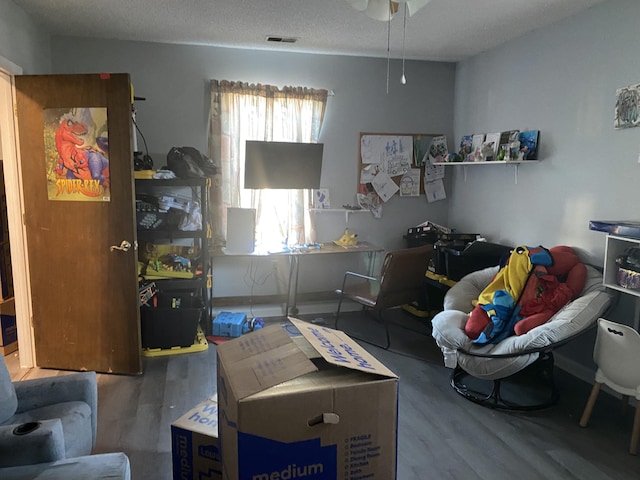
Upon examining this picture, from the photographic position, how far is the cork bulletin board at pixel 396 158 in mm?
4906

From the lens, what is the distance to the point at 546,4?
3273mm

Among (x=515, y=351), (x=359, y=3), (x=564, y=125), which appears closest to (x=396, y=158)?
(x=564, y=125)

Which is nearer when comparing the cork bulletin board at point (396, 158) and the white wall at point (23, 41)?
the white wall at point (23, 41)

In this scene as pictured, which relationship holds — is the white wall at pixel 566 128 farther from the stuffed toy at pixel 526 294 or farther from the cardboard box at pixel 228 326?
the cardboard box at pixel 228 326

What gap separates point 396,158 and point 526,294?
2158mm

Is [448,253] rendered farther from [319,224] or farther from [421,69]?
[421,69]

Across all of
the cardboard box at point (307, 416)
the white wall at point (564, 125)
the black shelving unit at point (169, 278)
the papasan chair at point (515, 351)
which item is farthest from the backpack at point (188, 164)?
the cardboard box at point (307, 416)

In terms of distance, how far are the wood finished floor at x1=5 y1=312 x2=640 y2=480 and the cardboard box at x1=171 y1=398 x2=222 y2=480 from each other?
609mm

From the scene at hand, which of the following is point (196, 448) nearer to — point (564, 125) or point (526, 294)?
point (526, 294)

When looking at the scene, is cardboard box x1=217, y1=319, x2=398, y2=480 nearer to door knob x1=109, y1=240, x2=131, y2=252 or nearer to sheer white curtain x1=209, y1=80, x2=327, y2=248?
door knob x1=109, y1=240, x2=131, y2=252

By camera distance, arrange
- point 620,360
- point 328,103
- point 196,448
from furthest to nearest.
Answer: point 328,103 < point 620,360 < point 196,448

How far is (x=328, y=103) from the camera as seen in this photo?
15.6ft

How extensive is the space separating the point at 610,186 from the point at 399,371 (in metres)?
1.87

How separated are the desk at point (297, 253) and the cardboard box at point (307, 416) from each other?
3.02 m
